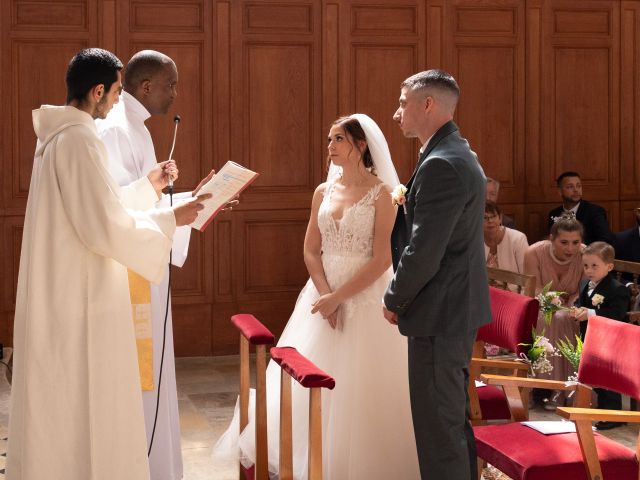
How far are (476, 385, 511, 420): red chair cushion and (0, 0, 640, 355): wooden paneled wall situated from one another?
3969mm

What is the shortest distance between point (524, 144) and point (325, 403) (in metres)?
5.12

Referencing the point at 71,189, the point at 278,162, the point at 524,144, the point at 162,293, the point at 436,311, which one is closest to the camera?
the point at 71,189

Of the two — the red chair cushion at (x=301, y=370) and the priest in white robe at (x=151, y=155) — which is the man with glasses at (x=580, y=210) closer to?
the priest in white robe at (x=151, y=155)

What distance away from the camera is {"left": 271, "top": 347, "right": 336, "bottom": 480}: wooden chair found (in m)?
3.60

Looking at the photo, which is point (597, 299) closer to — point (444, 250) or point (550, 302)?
point (550, 302)

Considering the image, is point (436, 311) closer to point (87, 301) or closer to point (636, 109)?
point (87, 301)

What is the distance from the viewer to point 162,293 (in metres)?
4.72

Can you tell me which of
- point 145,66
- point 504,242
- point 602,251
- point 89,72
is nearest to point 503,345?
point 602,251

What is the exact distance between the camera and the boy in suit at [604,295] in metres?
6.44

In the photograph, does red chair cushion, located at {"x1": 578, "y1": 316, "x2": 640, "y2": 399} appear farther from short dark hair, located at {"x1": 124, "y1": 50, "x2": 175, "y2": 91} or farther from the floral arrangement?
short dark hair, located at {"x1": 124, "y1": 50, "x2": 175, "y2": 91}

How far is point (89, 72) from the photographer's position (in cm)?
369

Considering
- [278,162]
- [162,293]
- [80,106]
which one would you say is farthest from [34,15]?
[80,106]

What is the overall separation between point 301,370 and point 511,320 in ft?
5.12

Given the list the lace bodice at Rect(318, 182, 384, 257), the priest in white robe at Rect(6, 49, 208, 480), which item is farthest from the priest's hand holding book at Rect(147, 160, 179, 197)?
the lace bodice at Rect(318, 182, 384, 257)
